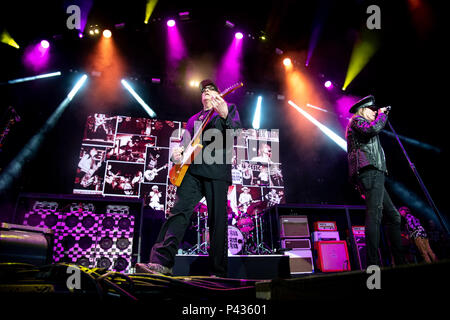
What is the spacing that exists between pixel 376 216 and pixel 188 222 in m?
1.85

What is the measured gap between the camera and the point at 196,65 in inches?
269

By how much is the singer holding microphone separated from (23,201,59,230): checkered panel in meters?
4.55

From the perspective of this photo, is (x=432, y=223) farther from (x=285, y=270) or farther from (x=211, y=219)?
(x=211, y=219)

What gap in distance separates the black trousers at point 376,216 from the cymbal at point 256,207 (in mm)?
2454

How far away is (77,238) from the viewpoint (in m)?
4.31

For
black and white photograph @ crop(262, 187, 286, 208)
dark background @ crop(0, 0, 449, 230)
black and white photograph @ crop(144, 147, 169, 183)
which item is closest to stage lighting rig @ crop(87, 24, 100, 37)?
dark background @ crop(0, 0, 449, 230)

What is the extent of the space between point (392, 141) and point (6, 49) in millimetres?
8898

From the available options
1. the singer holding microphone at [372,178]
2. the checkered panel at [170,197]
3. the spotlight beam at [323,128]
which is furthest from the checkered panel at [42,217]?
the spotlight beam at [323,128]

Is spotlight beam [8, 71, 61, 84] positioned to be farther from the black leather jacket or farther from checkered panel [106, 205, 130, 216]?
the black leather jacket

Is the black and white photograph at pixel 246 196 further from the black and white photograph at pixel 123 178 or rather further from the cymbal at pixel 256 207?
the black and white photograph at pixel 123 178

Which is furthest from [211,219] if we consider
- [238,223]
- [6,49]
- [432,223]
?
[432,223]

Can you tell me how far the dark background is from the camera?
531cm

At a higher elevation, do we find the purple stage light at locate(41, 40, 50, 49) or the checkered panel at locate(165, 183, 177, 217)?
the purple stage light at locate(41, 40, 50, 49)

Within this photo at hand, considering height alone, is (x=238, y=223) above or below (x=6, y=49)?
below
